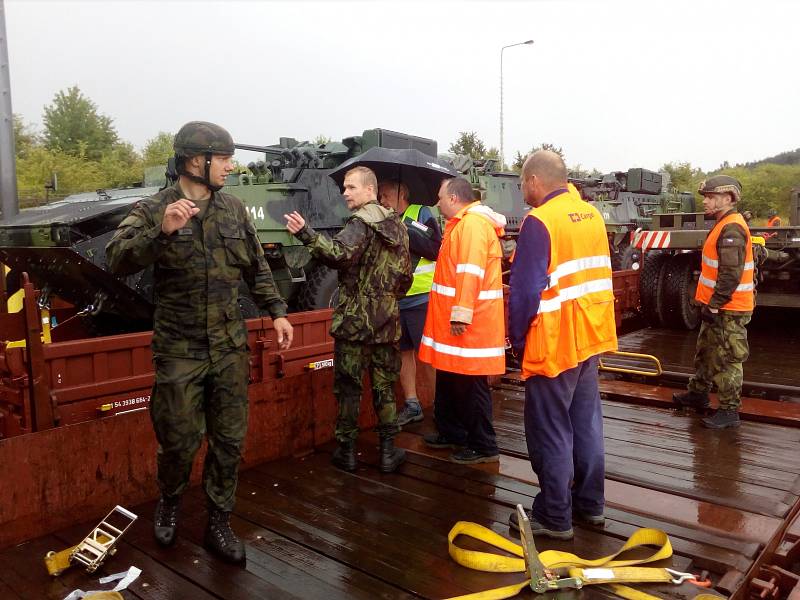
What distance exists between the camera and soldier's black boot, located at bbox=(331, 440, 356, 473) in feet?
12.9

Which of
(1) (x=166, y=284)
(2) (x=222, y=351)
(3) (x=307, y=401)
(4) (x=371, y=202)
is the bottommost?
(3) (x=307, y=401)

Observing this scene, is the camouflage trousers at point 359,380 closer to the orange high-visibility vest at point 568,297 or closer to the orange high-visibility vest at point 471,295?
the orange high-visibility vest at point 471,295

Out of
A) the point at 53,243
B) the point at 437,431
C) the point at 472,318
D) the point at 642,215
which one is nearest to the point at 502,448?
the point at 437,431

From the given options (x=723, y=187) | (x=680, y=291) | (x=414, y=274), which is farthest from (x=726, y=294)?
(x=680, y=291)

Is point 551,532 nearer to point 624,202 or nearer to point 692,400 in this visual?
point 692,400

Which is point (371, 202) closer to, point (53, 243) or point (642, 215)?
point (53, 243)

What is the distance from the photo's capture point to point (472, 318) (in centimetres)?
376

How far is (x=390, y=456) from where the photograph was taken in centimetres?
393

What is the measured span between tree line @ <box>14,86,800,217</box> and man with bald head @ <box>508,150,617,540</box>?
799 inches

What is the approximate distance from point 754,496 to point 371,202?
252cm

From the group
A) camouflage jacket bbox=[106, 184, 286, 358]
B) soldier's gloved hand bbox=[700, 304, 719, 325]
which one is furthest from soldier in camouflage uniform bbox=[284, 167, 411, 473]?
soldier's gloved hand bbox=[700, 304, 719, 325]

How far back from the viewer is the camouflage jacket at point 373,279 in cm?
377

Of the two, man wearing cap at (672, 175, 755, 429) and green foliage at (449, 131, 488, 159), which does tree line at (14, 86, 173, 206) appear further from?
man wearing cap at (672, 175, 755, 429)

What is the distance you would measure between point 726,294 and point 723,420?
849 mm
